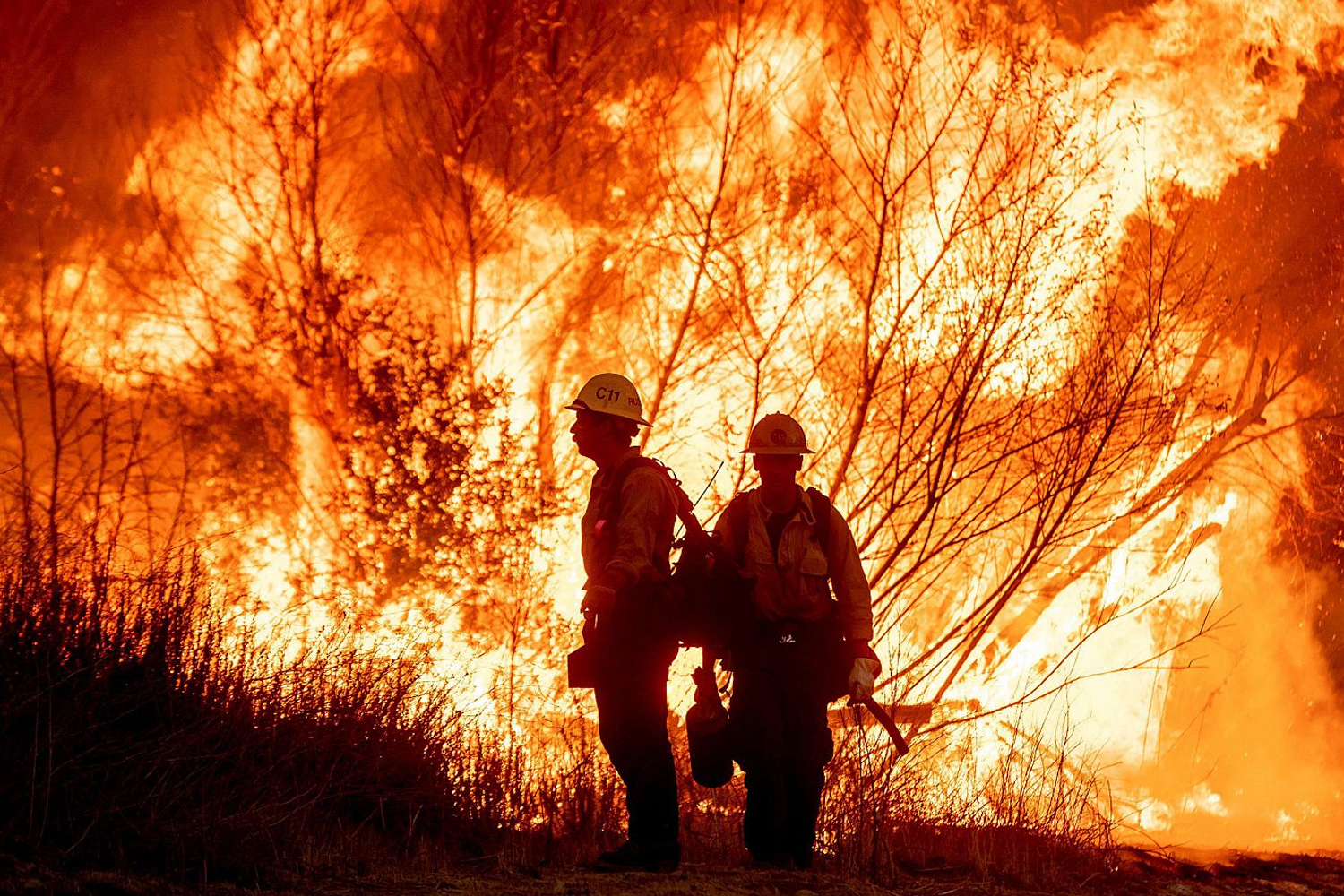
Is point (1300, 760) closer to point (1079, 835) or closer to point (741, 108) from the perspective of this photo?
point (1079, 835)

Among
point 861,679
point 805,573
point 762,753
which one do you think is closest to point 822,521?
point 805,573

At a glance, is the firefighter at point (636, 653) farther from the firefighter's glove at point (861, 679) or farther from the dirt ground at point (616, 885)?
the firefighter's glove at point (861, 679)

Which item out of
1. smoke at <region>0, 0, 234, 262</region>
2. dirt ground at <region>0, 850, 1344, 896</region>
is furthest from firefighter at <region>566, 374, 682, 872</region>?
smoke at <region>0, 0, 234, 262</region>

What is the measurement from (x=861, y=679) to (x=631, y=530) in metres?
1.25

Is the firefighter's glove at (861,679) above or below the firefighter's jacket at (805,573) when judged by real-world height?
below

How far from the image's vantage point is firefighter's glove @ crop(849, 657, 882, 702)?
5566mm

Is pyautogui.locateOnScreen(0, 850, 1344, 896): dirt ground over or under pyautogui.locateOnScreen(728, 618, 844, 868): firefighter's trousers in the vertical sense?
under

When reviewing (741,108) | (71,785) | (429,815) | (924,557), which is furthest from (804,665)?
(741,108)

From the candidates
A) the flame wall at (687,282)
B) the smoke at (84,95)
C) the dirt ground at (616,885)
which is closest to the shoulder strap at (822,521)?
the dirt ground at (616,885)

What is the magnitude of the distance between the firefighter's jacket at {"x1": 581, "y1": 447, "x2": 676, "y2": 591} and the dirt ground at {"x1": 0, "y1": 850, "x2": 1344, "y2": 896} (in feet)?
3.56

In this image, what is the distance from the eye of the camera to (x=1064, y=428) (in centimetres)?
865

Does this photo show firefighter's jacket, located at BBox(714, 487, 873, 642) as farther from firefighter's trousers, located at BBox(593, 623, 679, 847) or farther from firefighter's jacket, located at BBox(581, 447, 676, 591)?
firefighter's trousers, located at BBox(593, 623, 679, 847)

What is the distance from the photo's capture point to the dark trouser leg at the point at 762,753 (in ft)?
17.8

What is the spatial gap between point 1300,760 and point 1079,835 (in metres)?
7.81
